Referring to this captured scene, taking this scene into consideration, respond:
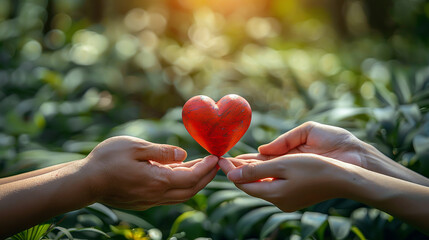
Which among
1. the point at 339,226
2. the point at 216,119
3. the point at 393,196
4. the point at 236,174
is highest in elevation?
the point at 216,119

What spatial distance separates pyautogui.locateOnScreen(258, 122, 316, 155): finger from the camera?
1774 mm

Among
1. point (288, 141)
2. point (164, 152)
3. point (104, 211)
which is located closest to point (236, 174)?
point (164, 152)

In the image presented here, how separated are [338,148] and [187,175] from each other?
2.17ft

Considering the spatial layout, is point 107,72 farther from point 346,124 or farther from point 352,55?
point 352,55

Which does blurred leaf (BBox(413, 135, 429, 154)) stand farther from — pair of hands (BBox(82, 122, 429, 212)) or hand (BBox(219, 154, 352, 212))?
hand (BBox(219, 154, 352, 212))

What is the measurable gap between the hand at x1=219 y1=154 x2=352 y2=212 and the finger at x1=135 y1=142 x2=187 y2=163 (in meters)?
0.23

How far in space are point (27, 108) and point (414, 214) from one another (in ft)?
9.15

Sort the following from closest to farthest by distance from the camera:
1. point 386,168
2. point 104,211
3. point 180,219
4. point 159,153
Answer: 1. point 159,153
2. point 386,168
3. point 104,211
4. point 180,219

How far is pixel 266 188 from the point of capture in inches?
57.6

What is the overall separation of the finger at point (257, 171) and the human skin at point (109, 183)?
153 mm

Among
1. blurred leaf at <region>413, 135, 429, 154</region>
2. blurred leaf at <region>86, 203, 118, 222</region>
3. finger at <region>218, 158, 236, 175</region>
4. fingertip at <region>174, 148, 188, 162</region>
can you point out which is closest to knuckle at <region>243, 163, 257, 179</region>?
finger at <region>218, 158, 236, 175</region>

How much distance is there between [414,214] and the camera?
1.40 m

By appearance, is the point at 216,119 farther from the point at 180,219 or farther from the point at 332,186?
the point at 180,219

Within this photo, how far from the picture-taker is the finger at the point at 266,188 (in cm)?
144
